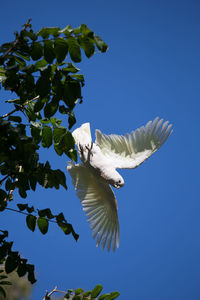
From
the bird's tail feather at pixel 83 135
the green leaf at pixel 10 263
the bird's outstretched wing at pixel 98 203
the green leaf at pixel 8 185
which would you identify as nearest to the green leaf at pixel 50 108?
the green leaf at pixel 8 185

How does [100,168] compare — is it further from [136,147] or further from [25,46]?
[25,46]

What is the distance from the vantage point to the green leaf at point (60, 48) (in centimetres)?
98

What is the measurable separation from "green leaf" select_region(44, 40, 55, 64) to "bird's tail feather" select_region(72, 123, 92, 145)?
725 mm

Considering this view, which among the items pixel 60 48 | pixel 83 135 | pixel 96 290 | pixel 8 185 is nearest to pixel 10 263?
pixel 8 185

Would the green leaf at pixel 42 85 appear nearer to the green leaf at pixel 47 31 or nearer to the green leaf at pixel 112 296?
the green leaf at pixel 47 31

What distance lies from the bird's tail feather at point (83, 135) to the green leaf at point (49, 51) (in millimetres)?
725

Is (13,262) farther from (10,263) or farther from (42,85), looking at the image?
(42,85)

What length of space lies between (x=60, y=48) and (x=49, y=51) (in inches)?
1.3

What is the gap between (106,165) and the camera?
1.65 meters

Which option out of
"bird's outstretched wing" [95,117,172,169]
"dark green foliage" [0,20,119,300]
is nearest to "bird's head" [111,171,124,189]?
"bird's outstretched wing" [95,117,172,169]

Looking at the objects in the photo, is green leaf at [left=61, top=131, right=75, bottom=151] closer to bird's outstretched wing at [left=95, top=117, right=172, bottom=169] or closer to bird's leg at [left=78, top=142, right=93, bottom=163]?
bird's leg at [left=78, top=142, right=93, bottom=163]

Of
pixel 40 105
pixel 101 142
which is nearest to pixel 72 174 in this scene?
pixel 101 142

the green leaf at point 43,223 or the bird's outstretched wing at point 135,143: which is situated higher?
the bird's outstretched wing at point 135,143

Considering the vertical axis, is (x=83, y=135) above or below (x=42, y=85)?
above
